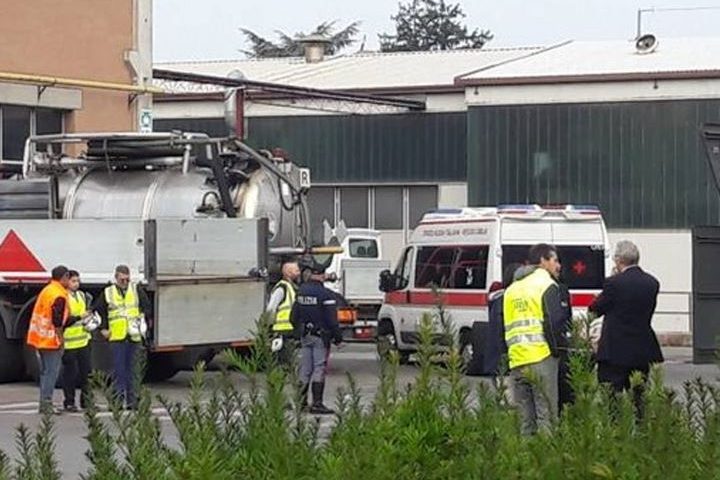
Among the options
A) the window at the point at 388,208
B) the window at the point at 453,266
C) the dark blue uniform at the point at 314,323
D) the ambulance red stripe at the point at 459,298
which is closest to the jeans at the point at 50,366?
the dark blue uniform at the point at 314,323

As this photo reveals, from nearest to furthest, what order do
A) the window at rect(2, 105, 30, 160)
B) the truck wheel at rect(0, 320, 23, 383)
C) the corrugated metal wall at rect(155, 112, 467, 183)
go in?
the truck wheel at rect(0, 320, 23, 383), the window at rect(2, 105, 30, 160), the corrugated metal wall at rect(155, 112, 467, 183)

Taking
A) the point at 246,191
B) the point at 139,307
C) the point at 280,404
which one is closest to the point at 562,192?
the point at 246,191

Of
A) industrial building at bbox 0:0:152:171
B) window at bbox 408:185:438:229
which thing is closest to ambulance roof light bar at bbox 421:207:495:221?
industrial building at bbox 0:0:152:171

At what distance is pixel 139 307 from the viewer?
20.8m

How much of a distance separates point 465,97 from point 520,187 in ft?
8.59

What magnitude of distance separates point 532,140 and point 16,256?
60.7 feet

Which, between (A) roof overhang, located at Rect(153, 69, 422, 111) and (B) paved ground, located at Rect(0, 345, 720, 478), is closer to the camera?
(B) paved ground, located at Rect(0, 345, 720, 478)

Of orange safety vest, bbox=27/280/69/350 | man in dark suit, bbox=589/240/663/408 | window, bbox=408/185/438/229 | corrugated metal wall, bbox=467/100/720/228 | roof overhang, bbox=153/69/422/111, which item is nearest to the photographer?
man in dark suit, bbox=589/240/663/408

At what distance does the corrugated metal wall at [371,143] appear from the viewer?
41.8 meters

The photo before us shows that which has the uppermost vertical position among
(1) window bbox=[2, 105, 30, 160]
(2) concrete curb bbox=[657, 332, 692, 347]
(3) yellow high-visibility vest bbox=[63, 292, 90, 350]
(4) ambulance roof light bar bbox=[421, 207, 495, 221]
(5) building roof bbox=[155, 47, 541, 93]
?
(5) building roof bbox=[155, 47, 541, 93]

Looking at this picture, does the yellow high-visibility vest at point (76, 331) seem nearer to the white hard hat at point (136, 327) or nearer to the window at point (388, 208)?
the white hard hat at point (136, 327)

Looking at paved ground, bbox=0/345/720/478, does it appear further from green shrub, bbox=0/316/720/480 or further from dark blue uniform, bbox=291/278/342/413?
dark blue uniform, bbox=291/278/342/413

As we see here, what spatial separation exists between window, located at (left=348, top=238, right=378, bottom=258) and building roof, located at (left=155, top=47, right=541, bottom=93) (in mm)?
6293

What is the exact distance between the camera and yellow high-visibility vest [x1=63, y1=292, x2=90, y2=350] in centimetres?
2002
